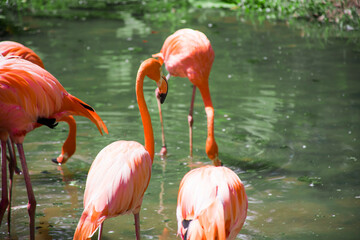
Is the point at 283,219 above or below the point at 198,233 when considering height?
below

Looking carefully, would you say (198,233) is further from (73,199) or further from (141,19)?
(141,19)

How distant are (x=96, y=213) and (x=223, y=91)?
404cm

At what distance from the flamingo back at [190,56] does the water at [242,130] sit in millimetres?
673

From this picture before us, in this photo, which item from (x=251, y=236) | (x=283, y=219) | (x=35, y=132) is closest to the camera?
(x=251, y=236)

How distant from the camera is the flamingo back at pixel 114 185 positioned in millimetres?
2795

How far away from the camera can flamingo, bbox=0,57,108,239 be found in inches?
125

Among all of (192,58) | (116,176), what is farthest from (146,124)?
(192,58)

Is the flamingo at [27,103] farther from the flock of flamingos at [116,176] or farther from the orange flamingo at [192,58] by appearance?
the orange flamingo at [192,58]

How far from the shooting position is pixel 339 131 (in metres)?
5.26

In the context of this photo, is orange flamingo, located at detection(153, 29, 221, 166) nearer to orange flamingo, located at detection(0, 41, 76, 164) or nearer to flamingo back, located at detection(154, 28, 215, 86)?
flamingo back, located at detection(154, 28, 215, 86)

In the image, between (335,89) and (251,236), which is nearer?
(251,236)

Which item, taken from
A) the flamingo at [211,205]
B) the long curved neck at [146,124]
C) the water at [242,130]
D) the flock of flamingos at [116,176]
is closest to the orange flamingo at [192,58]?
the water at [242,130]

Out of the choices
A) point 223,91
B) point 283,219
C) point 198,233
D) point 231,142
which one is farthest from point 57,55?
point 198,233

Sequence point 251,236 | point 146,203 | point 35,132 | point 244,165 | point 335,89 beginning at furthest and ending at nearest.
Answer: point 335,89 < point 35,132 < point 244,165 < point 146,203 < point 251,236
